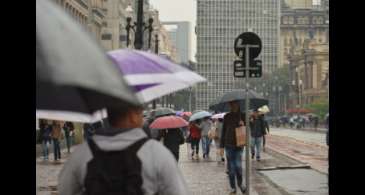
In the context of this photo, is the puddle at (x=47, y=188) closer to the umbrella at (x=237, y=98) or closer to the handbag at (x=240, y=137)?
the umbrella at (x=237, y=98)

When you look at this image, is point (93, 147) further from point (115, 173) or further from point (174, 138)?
point (174, 138)

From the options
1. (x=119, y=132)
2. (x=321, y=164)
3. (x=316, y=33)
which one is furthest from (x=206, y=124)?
(x=316, y=33)

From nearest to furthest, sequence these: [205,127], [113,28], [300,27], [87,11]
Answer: [205,127]
[87,11]
[113,28]
[300,27]

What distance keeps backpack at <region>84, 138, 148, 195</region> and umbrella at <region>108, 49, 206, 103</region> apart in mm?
548

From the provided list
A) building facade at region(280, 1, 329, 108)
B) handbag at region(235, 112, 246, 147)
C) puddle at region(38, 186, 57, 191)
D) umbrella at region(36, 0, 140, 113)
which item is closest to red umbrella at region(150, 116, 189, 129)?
handbag at region(235, 112, 246, 147)

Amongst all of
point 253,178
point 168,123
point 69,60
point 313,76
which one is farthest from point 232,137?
point 313,76

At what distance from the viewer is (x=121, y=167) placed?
136 inches

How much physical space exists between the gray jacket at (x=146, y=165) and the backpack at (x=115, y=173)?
0.10 feet

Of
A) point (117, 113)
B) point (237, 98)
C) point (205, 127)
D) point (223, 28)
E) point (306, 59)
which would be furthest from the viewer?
point (223, 28)

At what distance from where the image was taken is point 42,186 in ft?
48.3

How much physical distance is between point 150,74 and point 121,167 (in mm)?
727

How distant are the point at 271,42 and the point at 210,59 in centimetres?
1614

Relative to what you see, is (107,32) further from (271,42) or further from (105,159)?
(271,42)
